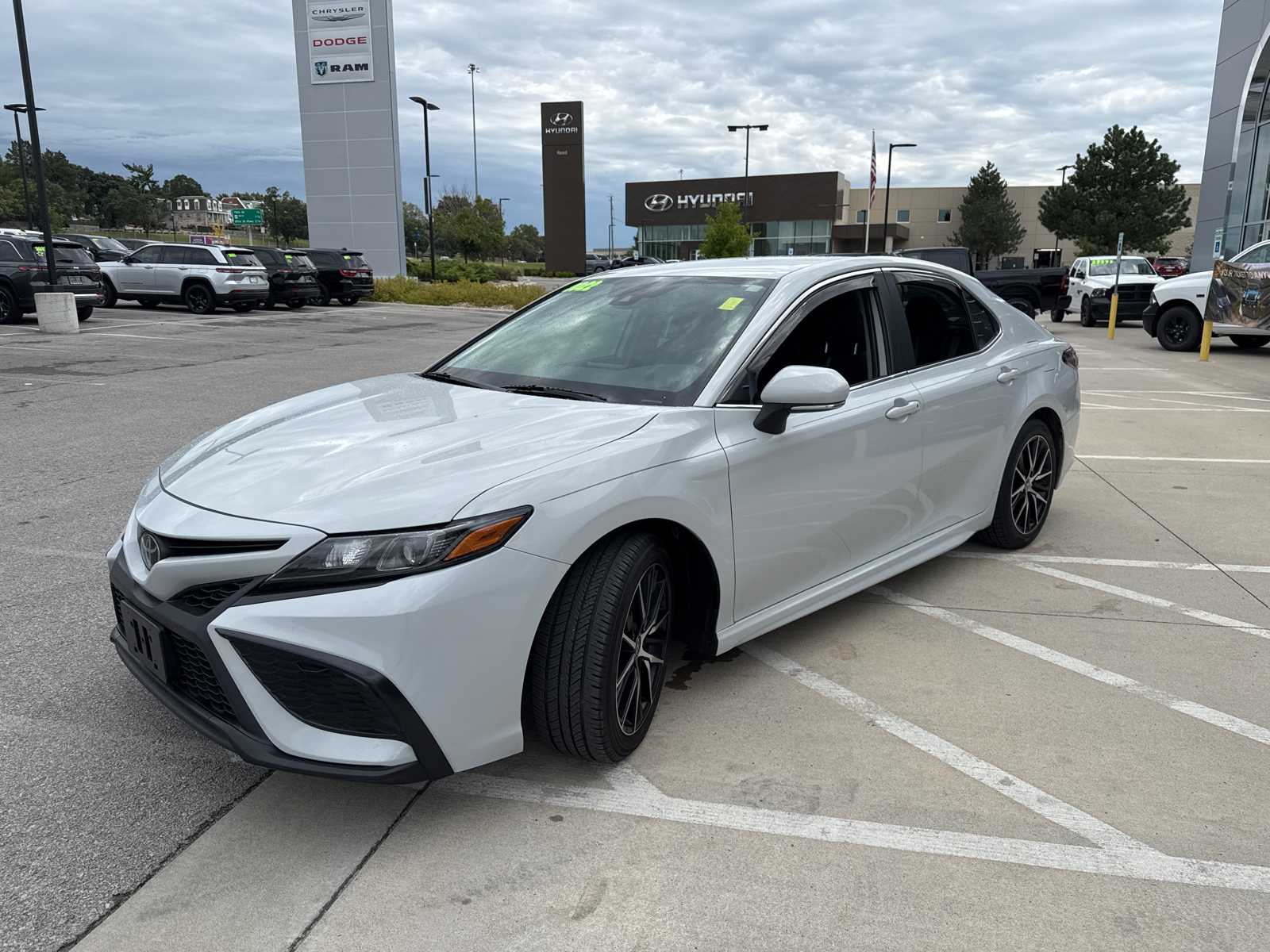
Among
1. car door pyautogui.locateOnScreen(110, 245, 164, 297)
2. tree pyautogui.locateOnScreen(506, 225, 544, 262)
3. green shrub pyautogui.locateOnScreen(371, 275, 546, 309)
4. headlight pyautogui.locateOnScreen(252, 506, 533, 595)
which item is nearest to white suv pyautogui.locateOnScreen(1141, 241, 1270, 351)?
headlight pyautogui.locateOnScreen(252, 506, 533, 595)

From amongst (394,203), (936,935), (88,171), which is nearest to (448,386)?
(936,935)

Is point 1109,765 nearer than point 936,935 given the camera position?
No

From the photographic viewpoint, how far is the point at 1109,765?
3.01 m

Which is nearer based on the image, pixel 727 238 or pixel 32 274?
pixel 32 274

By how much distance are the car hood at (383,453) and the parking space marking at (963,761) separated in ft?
4.18

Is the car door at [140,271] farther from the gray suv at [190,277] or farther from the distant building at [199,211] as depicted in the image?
the distant building at [199,211]

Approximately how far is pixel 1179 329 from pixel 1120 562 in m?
→ 14.6

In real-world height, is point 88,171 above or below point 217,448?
above

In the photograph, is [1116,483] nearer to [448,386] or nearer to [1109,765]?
[1109,765]

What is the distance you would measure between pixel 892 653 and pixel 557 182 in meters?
82.4

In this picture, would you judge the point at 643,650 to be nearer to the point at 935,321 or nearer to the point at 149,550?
the point at 149,550

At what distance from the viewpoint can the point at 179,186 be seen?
99688 millimetres

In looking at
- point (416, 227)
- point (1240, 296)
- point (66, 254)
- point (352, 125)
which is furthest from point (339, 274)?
point (416, 227)

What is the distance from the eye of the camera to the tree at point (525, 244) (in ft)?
418
